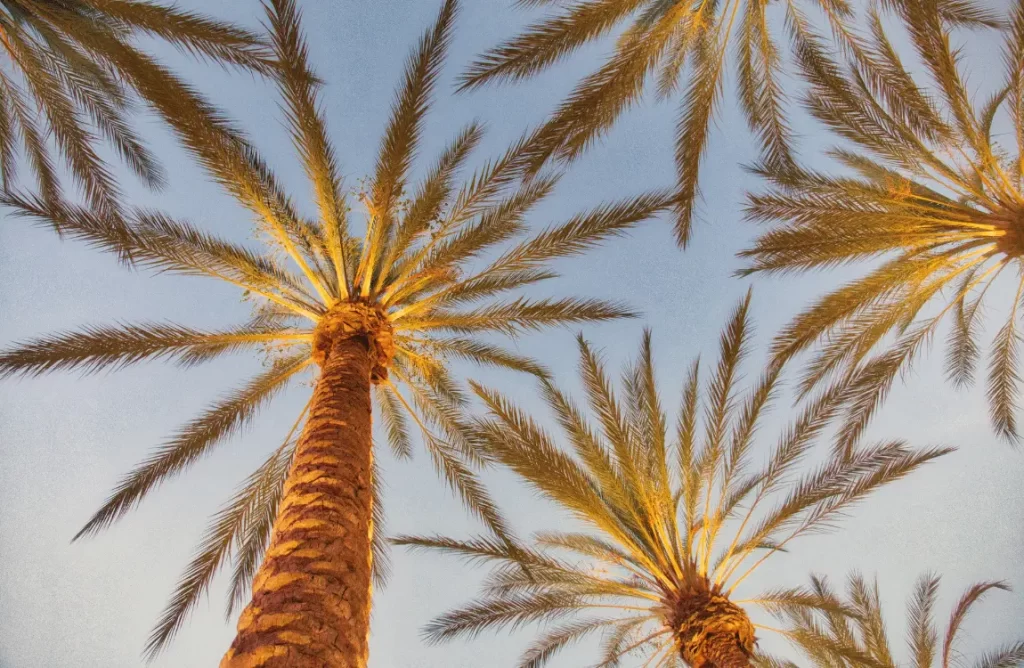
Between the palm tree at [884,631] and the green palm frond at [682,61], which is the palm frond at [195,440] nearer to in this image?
the green palm frond at [682,61]

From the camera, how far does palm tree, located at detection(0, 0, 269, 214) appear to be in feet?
20.5

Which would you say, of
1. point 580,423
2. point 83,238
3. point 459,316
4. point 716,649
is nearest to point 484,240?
point 459,316

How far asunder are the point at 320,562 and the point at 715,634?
5.23 metres

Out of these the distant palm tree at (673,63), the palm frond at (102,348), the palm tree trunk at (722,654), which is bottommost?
the palm tree trunk at (722,654)

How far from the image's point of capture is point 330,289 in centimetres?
743

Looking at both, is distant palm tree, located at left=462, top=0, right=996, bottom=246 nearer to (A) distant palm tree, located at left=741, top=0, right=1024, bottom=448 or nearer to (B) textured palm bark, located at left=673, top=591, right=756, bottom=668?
(A) distant palm tree, located at left=741, top=0, right=1024, bottom=448

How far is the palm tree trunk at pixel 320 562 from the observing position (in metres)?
3.15

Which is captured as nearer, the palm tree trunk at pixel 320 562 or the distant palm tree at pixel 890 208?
the palm tree trunk at pixel 320 562

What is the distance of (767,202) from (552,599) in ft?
18.2

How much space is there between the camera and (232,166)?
6.34 meters

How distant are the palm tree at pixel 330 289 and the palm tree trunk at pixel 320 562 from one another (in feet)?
0.17

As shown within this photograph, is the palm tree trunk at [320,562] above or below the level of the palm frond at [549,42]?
below

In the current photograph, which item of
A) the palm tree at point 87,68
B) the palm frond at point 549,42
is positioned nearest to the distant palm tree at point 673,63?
the palm frond at point 549,42

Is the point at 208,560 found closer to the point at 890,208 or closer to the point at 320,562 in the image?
the point at 320,562
